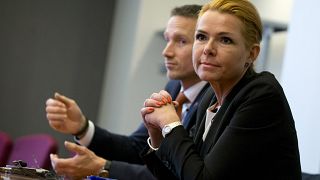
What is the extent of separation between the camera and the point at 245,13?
5.14 ft

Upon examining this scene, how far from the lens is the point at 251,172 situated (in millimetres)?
1432

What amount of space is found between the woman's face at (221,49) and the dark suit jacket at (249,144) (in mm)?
82

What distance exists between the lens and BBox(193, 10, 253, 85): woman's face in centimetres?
155

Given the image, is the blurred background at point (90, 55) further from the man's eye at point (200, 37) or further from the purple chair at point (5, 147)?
the man's eye at point (200, 37)

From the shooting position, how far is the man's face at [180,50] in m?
2.46

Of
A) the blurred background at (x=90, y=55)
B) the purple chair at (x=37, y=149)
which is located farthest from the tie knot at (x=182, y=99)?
the blurred background at (x=90, y=55)

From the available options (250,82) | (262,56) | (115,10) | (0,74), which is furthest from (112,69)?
(250,82)

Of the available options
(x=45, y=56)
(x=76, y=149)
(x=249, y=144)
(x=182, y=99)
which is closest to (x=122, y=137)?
(x=182, y=99)

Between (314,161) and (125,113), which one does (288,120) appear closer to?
(314,161)

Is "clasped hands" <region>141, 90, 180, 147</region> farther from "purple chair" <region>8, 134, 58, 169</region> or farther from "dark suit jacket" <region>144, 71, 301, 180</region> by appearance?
"purple chair" <region>8, 134, 58, 169</region>

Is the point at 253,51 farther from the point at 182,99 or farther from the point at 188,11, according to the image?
the point at 188,11

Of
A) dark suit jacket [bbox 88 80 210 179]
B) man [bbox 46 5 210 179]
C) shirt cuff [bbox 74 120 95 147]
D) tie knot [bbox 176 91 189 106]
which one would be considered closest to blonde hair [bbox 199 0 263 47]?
man [bbox 46 5 210 179]

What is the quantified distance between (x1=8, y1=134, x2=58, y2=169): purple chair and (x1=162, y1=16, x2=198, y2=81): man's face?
1.29 m

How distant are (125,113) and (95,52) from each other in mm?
993
